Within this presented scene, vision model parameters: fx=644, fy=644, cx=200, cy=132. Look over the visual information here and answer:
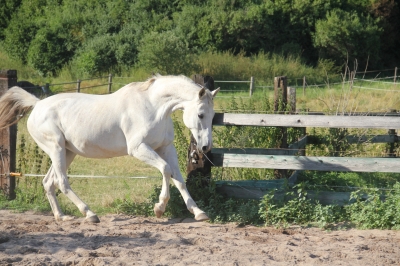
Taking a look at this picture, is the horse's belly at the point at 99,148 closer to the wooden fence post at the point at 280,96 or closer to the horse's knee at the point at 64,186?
the horse's knee at the point at 64,186

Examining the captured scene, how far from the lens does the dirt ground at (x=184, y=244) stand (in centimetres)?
589

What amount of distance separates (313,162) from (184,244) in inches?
81.0

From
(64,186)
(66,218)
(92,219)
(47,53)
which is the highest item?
(64,186)

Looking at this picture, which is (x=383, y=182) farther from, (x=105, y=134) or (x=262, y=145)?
(x=105, y=134)

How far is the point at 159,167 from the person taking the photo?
7.54 metres

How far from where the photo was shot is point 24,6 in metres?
38.8

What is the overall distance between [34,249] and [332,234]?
3119mm

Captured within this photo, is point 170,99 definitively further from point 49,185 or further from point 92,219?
point 49,185

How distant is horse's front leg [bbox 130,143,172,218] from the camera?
749 centimetres

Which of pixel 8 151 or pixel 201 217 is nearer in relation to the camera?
pixel 201 217

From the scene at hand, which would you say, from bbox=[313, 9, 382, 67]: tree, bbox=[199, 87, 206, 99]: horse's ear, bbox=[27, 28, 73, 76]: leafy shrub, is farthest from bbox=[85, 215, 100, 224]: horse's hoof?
bbox=[313, 9, 382, 67]: tree

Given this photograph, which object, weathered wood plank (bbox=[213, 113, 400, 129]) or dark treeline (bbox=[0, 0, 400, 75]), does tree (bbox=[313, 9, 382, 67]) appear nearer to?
dark treeline (bbox=[0, 0, 400, 75])

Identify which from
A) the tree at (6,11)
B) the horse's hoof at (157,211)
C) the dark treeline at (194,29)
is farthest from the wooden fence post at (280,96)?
the tree at (6,11)

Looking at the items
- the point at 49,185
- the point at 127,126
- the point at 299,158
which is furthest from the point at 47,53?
the point at 299,158
